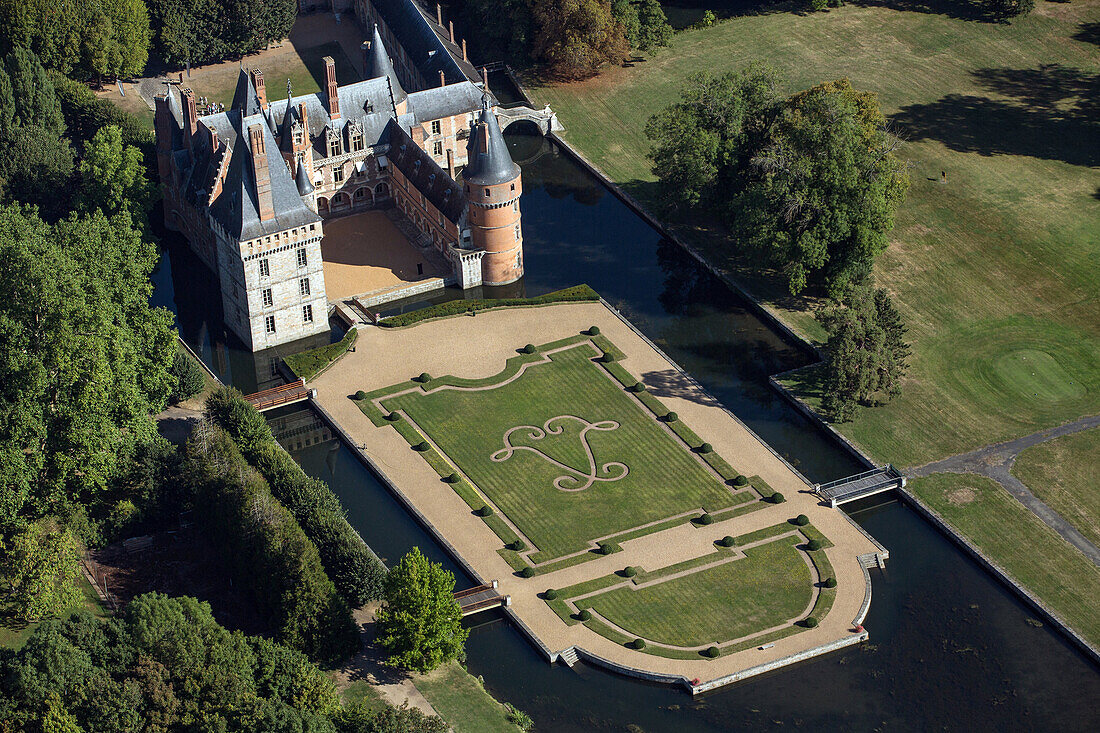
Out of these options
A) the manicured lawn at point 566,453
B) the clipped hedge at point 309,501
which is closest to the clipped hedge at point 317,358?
the manicured lawn at point 566,453

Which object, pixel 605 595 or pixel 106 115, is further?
pixel 106 115

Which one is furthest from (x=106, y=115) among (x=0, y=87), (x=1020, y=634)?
(x=1020, y=634)

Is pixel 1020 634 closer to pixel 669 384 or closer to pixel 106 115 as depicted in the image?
pixel 669 384

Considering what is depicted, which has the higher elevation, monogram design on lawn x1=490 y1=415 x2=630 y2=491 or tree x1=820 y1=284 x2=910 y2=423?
tree x1=820 y1=284 x2=910 y2=423

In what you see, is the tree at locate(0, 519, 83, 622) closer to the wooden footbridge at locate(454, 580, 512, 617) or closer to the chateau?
the wooden footbridge at locate(454, 580, 512, 617)

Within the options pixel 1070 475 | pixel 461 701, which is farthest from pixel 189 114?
pixel 1070 475

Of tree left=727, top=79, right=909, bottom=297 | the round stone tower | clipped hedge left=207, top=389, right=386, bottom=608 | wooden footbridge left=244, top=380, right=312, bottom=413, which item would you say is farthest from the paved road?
wooden footbridge left=244, top=380, right=312, bottom=413
